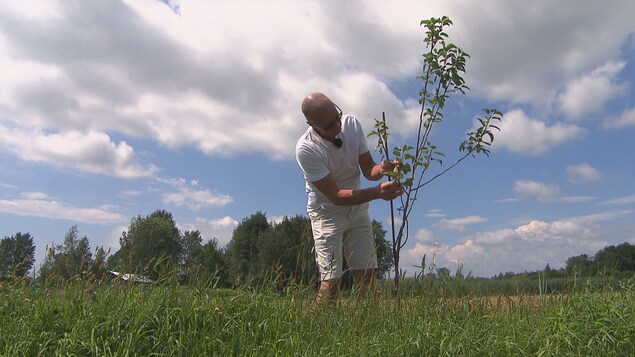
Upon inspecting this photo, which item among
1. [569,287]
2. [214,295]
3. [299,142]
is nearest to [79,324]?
[214,295]

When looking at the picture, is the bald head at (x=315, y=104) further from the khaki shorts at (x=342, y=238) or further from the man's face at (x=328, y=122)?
the khaki shorts at (x=342, y=238)

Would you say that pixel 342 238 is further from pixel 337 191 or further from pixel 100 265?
pixel 100 265

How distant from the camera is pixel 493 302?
12.7ft

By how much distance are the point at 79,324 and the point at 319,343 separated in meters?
1.52

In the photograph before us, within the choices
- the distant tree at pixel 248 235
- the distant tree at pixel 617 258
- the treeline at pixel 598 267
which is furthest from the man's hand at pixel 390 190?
the distant tree at pixel 248 235

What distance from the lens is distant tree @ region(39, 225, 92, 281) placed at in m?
3.97

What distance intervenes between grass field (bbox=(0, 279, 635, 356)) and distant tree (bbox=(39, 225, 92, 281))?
19 centimetres

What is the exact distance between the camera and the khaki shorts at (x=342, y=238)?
4.19 m

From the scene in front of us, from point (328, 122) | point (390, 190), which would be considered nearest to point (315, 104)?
point (328, 122)

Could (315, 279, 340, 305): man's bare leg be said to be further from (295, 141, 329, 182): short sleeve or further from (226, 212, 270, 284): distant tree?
(226, 212, 270, 284): distant tree

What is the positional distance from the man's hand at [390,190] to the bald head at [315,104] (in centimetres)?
81

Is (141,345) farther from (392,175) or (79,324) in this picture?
(392,175)

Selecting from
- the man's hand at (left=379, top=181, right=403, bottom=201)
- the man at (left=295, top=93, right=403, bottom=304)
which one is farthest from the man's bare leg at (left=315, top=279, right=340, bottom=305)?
the man's hand at (left=379, top=181, right=403, bottom=201)

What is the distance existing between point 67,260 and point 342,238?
2244mm
